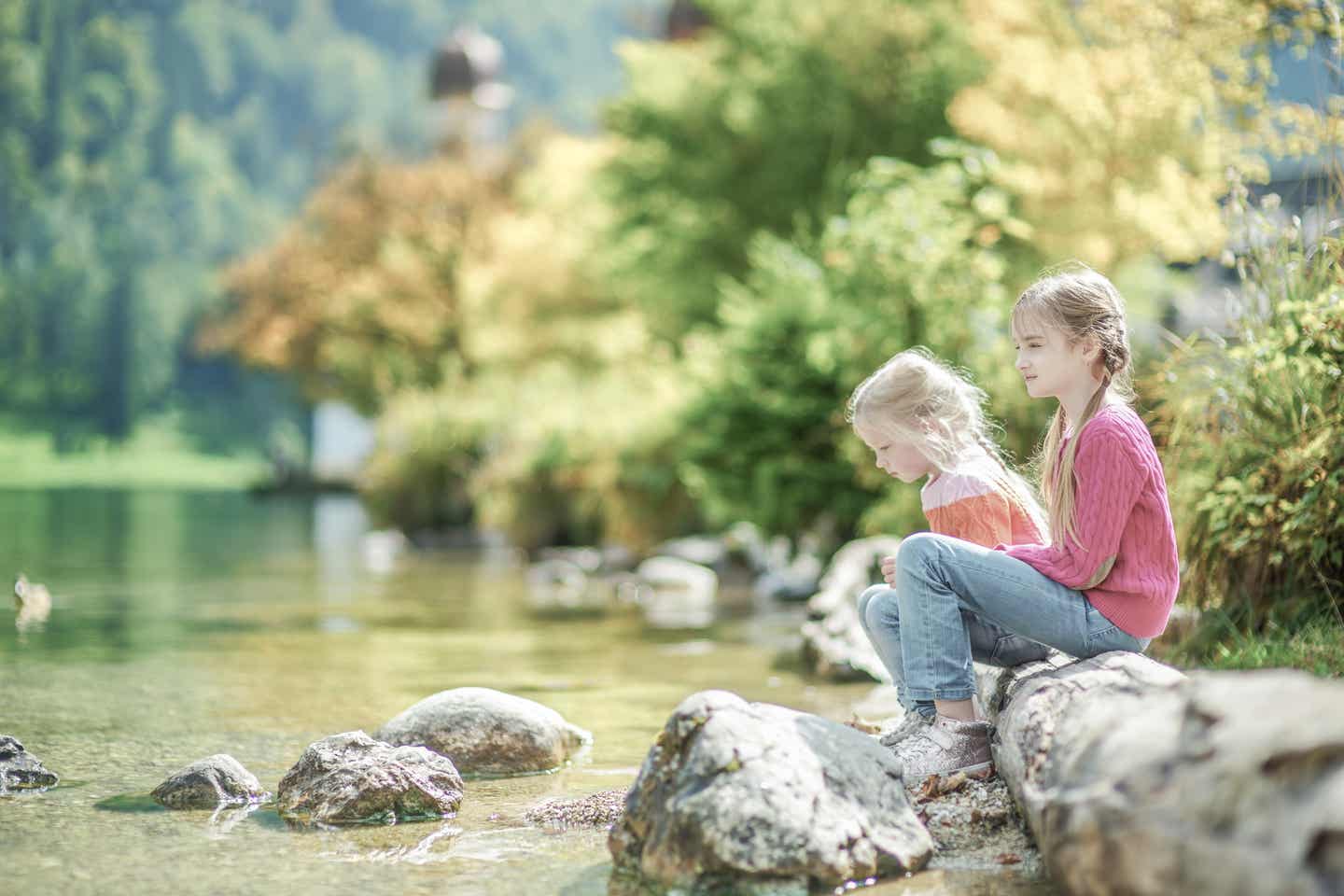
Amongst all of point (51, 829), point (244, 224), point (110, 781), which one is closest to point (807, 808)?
point (51, 829)

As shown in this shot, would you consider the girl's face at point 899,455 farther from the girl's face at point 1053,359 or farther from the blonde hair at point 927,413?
the girl's face at point 1053,359

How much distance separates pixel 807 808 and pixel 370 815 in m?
1.46

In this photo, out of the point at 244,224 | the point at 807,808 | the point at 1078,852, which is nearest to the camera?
the point at 1078,852

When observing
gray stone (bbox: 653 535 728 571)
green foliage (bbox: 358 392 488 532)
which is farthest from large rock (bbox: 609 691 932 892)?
green foliage (bbox: 358 392 488 532)

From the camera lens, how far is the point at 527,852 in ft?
13.5

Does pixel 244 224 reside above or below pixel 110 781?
above

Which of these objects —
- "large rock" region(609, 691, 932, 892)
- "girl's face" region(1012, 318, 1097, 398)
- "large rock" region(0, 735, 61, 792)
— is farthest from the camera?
"large rock" region(0, 735, 61, 792)

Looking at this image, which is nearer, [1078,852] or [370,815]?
[1078,852]

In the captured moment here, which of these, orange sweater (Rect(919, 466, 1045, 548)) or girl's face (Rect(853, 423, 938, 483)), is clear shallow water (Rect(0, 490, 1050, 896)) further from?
girl's face (Rect(853, 423, 938, 483))

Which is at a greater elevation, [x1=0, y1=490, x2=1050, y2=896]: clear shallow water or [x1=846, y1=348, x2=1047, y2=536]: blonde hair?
[x1=846, y1=348, x2=1047, y2=536]: blonde hair

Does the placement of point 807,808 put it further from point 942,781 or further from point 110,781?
point 110,781

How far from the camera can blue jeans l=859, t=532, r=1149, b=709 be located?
13.6ft

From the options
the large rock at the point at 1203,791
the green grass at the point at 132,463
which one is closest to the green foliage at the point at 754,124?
the large rock at the point at 1203,791

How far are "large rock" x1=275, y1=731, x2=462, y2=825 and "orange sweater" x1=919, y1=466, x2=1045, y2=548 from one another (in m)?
1.71
